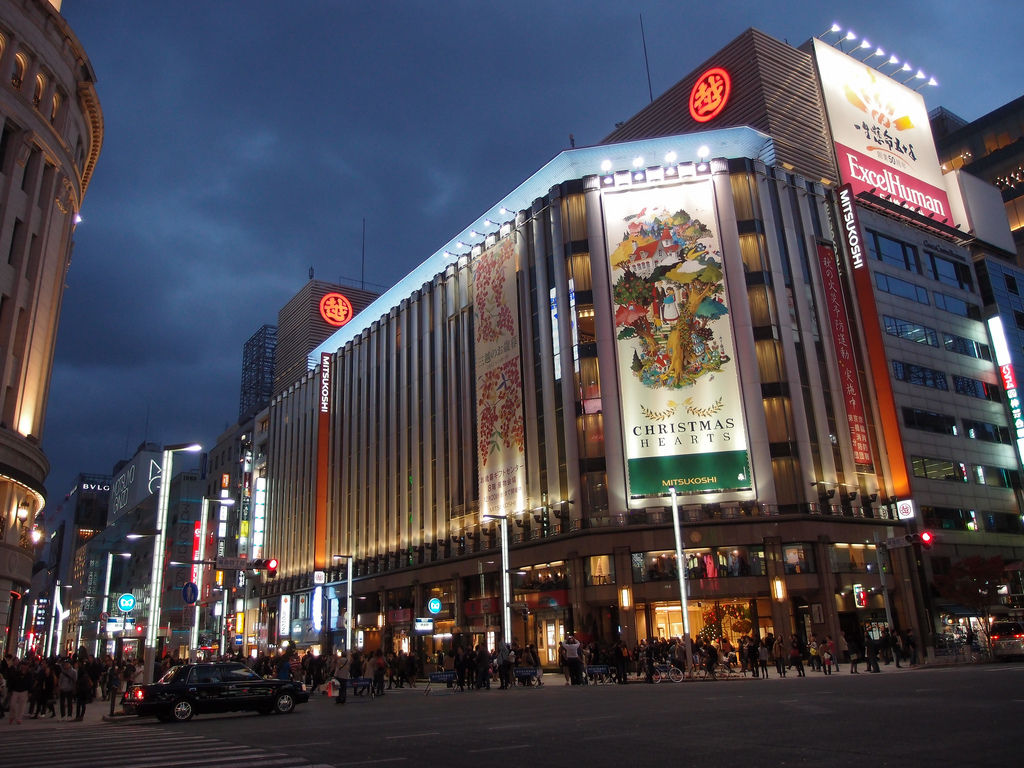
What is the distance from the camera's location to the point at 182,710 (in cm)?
2298

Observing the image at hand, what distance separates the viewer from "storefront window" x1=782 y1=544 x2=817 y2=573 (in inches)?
1679

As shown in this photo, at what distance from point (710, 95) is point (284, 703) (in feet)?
163

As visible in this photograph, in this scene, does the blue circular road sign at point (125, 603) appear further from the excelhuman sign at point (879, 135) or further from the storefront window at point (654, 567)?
the excelhuman sign at point (879, 135)

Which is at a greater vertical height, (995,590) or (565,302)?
(565,302)

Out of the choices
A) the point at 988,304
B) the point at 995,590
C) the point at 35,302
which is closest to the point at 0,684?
the point at 35,302

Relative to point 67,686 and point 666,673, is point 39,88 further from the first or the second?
point 666,673

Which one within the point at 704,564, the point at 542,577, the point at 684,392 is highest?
the point at 684,392

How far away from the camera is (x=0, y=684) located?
2773 centimetres

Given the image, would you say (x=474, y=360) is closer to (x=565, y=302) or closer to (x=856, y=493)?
(x=565, y=302)

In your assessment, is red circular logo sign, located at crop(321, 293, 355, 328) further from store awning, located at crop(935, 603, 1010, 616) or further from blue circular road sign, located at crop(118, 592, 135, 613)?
store awning, located at crop(935, 603, 1010, 616)

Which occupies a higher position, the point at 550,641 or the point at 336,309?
the point at 336,309

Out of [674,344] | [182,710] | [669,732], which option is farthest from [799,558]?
[669,732]

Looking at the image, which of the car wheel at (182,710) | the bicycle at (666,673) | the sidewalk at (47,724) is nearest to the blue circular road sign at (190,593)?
the sidewalk at (47,724)

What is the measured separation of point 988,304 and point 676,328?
29.4 m
